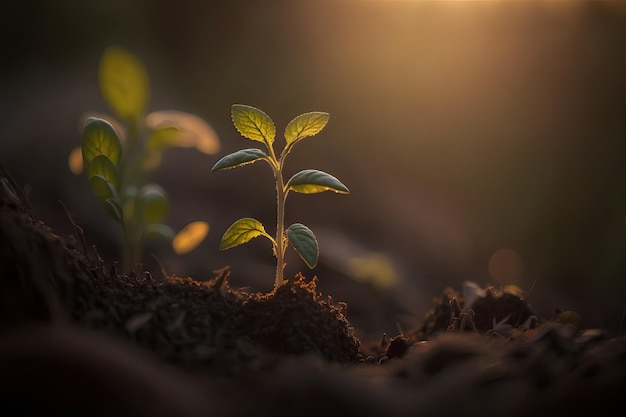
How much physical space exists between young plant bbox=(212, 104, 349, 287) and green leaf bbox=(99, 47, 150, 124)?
0.64 metres

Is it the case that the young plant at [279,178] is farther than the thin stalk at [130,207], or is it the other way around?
the thin stalk at [130,207]

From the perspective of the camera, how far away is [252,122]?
42.9 inches

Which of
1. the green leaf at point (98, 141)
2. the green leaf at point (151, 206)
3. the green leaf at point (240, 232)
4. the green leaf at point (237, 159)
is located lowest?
the green leaf at point (240, 232)

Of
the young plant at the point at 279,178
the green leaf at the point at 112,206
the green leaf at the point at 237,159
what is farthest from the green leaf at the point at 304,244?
the green leaf at the point at 112,206

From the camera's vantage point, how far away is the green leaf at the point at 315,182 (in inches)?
38.5

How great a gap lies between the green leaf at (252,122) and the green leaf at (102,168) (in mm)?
359

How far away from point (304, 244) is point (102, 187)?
1.79ft

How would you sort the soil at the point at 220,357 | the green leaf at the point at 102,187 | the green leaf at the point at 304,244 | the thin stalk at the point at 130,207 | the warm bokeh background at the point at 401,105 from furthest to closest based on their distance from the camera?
the warm bokeh background at the point at 401,105 → the thin stalk at the point at 130,207 → the green leaf at the point at 102,187 → the green leaf at the point at 304,244 → the soil at the point at 220,357

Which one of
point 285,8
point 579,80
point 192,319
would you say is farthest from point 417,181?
point 192,319

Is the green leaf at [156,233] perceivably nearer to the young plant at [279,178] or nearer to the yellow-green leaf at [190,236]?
the yellow-green leaf at [190,236]

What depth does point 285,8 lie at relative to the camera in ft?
12.7

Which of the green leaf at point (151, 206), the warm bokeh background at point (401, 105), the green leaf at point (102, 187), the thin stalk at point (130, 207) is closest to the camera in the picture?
the green leaf at point (102, 187)

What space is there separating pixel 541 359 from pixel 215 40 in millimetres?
3615

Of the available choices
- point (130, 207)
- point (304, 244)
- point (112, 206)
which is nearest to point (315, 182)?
point (304, 244)
